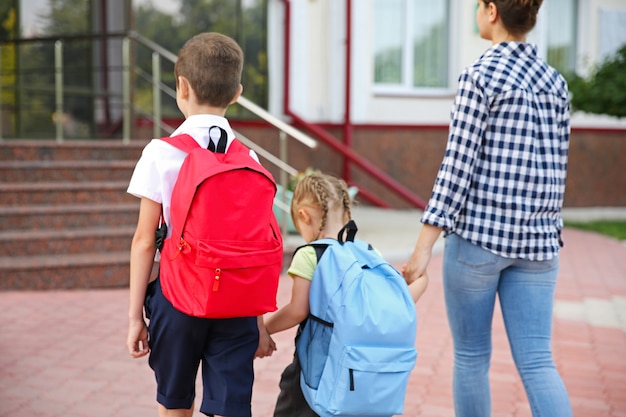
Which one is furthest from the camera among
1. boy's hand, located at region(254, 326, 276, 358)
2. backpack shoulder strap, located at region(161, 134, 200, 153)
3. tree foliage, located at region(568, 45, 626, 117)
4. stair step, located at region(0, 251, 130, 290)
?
tree foliage, located at region(568, 45, 626, 117)

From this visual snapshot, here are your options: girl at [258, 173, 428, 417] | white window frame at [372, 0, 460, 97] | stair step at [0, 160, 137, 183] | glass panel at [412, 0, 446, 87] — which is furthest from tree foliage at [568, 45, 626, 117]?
girl at [258, 173, 428, 417]

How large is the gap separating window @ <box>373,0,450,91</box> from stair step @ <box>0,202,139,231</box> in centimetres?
617

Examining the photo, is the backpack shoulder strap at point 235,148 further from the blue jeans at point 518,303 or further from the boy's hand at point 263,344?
the blue jeans at point 518,303

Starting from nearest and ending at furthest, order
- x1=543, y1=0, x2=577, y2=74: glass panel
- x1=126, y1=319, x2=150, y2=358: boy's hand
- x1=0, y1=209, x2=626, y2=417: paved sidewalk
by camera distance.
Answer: x1=126, y1=319, x2=150, y2=358: boy's hand < x1=0, y1=209, x2=626, y2=417: paved sidewalk < x1=543, y1=0, x2=577, y2=74: glass panel

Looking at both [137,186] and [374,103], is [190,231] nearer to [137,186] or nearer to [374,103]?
[137,186]

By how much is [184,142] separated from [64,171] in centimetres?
549

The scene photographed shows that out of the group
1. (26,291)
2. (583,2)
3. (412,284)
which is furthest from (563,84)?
(583,2)

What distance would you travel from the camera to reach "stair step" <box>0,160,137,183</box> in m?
7.38

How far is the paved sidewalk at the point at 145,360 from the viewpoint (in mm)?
3980

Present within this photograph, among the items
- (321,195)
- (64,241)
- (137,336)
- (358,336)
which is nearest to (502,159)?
(321,195)

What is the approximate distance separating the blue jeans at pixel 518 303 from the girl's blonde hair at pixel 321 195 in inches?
15.5

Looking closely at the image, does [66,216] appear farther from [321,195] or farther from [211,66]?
[211,66]

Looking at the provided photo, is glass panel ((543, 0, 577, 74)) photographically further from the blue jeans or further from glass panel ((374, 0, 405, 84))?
the blue jeans

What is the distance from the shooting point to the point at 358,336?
8.14 ft
